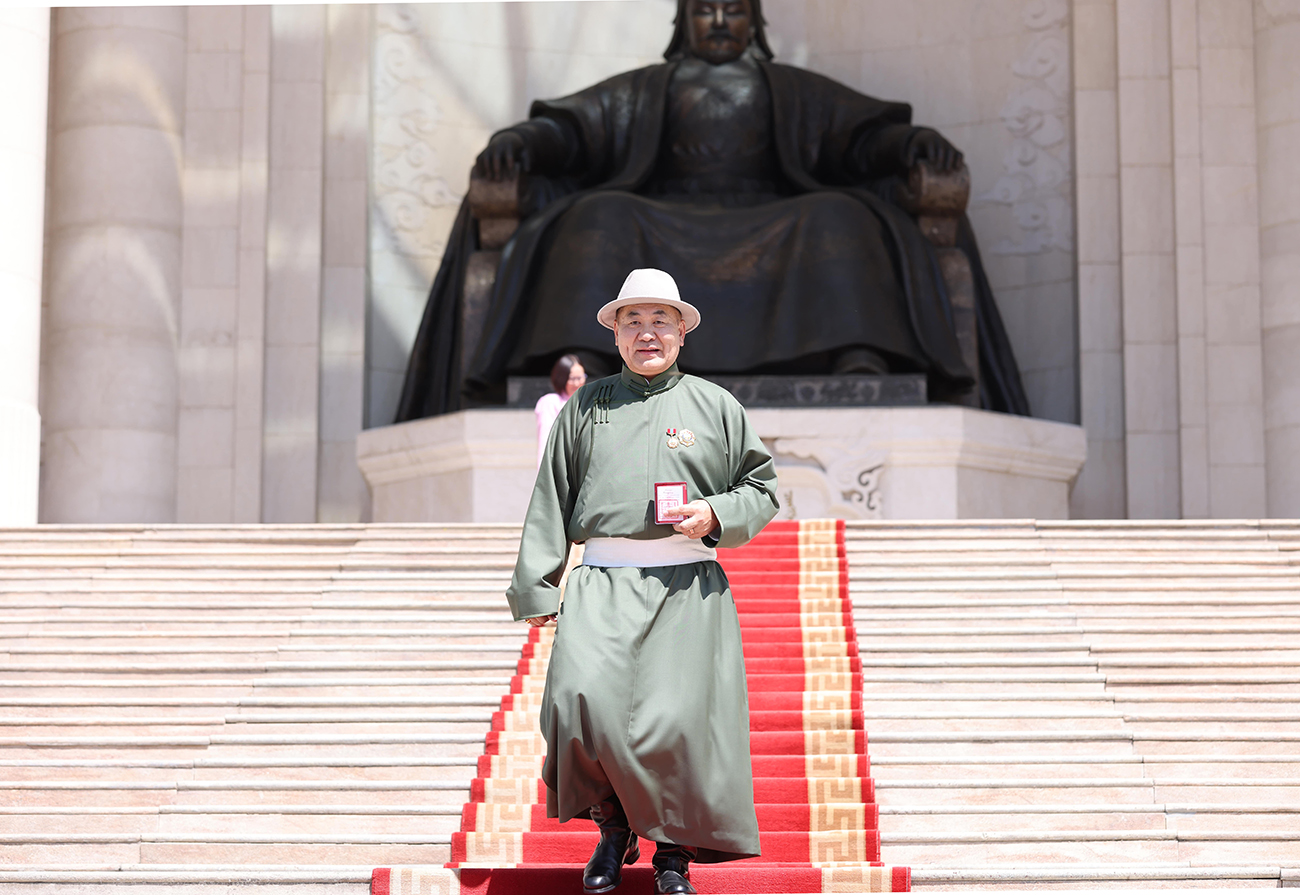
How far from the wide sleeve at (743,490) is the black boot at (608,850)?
0.64 m

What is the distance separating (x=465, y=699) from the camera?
5.29 metres

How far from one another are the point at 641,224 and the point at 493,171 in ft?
3.34

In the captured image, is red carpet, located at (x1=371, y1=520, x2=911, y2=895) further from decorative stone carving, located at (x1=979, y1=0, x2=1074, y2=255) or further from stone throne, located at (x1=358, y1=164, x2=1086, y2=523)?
decorative stone carving, located at (x1=979, y1=0, x2=1074, y2=255)

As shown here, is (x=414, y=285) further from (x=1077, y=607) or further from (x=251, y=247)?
(x=1077, y=607)

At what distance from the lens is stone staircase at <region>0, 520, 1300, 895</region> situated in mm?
4422

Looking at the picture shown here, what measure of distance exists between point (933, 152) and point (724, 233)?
143cm

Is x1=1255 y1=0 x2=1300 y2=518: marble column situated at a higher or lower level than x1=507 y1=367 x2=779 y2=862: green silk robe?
higher

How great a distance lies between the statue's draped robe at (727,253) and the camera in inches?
383

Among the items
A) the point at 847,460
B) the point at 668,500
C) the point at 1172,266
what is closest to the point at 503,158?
the point at 847,460

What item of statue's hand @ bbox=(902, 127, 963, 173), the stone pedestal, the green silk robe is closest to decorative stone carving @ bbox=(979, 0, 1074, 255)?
statue's hand @ bbox=(902, 127, 963, 173)

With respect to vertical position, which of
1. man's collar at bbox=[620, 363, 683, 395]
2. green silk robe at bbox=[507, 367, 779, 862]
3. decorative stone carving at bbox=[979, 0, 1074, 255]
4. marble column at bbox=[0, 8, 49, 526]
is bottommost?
green silk robe at bbox=[507, 367, 779, 862]

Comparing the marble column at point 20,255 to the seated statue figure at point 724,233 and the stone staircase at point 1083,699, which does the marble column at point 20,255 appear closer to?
the seated statue figure at point 724,233

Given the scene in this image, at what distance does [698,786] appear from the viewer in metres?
3.41

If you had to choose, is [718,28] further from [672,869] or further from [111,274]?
[672,869]
